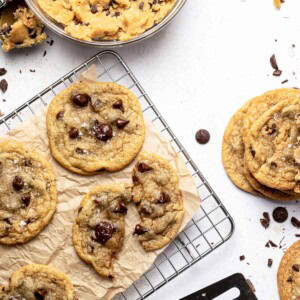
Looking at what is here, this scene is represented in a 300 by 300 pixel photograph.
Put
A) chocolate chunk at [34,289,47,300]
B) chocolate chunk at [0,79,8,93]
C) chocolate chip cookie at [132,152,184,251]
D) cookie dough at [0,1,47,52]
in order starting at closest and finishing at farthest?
chocolate chunk at [34,289,47,300] → chocolate chip cookie at [132,152,184,251] → cookie dough at [0,1,47,52] → chocolate chunk at [0,79,8,93]

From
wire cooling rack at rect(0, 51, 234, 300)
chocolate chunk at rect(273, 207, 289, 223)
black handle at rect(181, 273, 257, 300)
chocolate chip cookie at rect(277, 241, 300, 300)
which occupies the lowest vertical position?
chocolate chip cookie at rect(277, 241, 300, 300)

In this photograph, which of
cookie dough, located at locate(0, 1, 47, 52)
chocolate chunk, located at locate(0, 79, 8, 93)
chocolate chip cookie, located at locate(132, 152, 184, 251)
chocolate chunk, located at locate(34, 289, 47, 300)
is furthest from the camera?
chocolate chunk, located at locate(0, 79, 8, 93)

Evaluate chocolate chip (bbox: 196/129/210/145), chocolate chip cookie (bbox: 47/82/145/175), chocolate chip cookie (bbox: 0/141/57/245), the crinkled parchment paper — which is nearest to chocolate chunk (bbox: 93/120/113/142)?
chocolate chip cookie (bbox: 47/82/145/175)

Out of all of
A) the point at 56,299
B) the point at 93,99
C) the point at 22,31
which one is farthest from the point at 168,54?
the point at 56,299

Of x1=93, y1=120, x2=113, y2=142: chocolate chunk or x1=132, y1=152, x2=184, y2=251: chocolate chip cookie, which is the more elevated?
x1=93, y1=120, x2=113, y2=142: chocolate chunk

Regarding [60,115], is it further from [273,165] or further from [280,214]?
[280,214]

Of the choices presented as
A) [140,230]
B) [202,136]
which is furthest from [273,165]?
[140,230]

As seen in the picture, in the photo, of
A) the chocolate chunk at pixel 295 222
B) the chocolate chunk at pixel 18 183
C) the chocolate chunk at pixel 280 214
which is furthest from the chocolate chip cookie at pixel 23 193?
the chocolate chunk at pixel 295 222

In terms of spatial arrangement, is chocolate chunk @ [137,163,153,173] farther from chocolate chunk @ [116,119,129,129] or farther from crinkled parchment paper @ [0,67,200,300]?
chocolate chunk @ [116,119,129,129]
